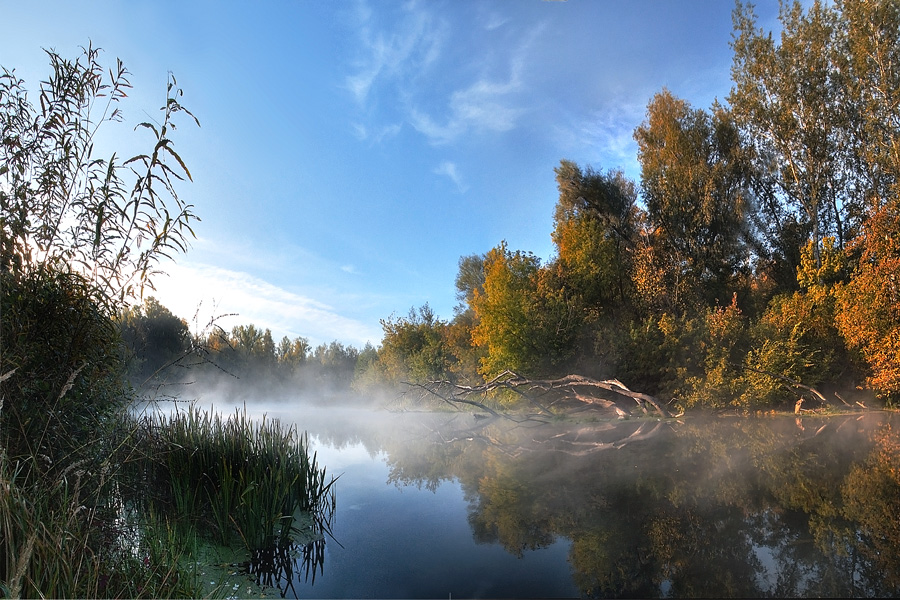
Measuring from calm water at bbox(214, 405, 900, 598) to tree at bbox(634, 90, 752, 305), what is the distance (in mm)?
9225

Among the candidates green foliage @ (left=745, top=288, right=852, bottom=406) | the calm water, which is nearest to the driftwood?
green foliage @ (left=745, top=288, right=852, bottom=406)

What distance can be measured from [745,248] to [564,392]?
30.2ft

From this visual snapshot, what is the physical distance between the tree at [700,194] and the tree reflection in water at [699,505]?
8257 mm

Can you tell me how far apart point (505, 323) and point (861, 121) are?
13342 millimetres

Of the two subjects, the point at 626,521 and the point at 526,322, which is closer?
the point at 626,521

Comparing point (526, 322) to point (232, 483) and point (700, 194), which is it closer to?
point (700, 194)

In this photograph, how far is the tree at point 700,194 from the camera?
1716 cm

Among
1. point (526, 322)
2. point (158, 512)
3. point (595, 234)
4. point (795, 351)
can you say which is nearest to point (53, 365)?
point (158, 512)

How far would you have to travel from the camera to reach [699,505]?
17.0 ft

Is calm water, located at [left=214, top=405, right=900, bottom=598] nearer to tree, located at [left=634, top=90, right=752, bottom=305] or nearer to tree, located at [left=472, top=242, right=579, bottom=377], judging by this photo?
tree, located at [left=472, top=242, right=579, bottom=377]

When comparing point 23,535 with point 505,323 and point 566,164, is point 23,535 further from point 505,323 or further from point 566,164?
point 566,164

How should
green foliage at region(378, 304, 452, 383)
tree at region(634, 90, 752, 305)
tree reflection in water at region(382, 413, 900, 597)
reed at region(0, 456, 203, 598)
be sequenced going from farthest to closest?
green foliage at region(378, 304, 452, 383) < tree at region(634, 90, 752, 305) < tree reflection in water at region(382, 413, 900, 597) < reed at region(0, 456, 203, 598)

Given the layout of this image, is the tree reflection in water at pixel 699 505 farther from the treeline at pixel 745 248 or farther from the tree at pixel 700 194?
the tree at pixel 700 194

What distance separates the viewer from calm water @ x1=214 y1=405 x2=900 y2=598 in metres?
3.53
